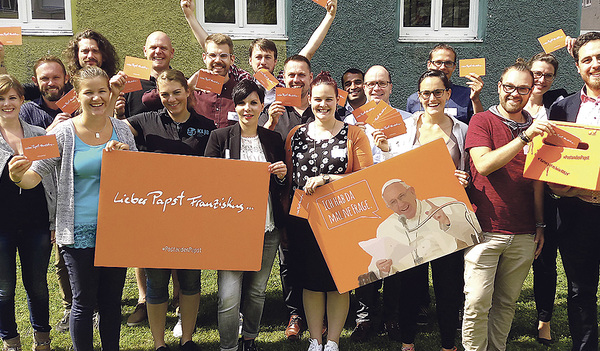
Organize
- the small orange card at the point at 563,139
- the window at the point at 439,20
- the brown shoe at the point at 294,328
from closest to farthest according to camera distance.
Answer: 1. the small orange card at the point at 563,139
2. the brown shoe at the point at 294,328
3. the window at the point at 439,20

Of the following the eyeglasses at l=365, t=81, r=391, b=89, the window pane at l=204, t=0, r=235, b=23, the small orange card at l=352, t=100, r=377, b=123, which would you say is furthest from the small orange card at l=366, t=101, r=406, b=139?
the window pane at l=204, t=0, r=235, b=23

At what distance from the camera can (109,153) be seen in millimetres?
3084

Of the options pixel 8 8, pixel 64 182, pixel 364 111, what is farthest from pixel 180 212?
pixel 8 8

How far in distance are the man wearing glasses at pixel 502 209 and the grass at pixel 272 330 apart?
958 millimetres

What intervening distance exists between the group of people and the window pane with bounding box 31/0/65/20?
3.91m

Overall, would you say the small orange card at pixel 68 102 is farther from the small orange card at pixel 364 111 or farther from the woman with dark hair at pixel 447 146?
the woman with dark hair at pixel 447 146

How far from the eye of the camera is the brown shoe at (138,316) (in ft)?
14.5

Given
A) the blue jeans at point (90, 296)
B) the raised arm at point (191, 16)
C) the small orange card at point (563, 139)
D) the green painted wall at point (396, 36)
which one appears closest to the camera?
the small orange card at point (563, 139)

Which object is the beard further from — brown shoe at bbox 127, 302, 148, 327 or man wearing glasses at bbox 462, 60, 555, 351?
man wearing glasses at bbox 462, 60, 555, 351

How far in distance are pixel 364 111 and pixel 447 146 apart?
2.18ft

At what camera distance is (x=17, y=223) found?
135 inches

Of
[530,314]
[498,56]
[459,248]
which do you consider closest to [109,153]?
[459,248]

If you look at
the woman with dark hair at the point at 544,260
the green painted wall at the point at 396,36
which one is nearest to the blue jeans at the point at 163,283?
the woman with dark hair at the point at 544,260

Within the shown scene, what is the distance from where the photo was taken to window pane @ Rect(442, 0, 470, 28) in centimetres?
785
